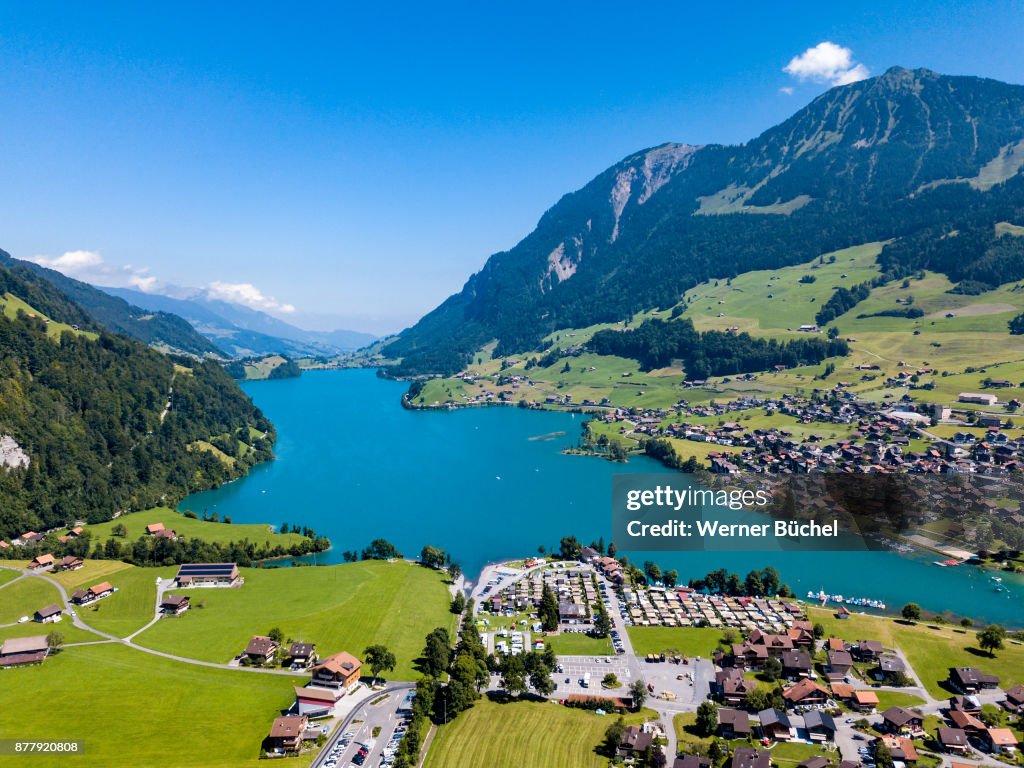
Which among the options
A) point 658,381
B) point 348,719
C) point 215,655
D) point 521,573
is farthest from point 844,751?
point 658,381

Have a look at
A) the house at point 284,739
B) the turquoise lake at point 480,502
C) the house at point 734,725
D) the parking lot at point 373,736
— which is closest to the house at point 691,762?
the house at point 734,725

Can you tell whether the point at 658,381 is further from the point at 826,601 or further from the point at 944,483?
the point at 826,601

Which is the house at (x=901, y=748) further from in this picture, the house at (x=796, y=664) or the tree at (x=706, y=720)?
the tree at (x=706, y=720)

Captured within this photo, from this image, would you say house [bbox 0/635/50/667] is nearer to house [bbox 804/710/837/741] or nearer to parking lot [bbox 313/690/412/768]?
parking lot [bbox 313/690/412/768]

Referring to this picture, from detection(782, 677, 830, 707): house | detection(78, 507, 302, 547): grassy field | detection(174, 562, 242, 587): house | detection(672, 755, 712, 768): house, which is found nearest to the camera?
detection(672, 755, 712, 768): house

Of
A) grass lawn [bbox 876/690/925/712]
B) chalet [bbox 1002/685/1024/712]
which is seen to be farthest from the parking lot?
chalet [bbox 1002/685/1024/712]

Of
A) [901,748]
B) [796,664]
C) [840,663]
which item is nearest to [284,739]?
[796,664]
